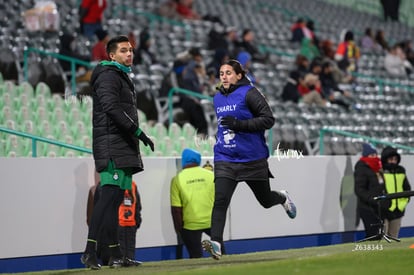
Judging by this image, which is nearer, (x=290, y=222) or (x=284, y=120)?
(x=290, y=222)

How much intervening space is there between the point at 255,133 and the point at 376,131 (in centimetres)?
1290

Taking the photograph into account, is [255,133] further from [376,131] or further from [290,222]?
[376,131]

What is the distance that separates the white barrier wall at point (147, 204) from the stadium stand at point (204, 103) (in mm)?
1475

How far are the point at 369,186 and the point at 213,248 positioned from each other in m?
5.84

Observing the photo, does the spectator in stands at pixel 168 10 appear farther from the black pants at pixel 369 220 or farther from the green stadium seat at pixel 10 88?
the black pants at pixel 369 220

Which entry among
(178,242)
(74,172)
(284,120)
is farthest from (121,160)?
(284,120)

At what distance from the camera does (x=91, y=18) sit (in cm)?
2133

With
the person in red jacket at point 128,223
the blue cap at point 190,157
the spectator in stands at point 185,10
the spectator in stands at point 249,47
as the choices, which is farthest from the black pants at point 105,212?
the spectator in stands at point 185,10

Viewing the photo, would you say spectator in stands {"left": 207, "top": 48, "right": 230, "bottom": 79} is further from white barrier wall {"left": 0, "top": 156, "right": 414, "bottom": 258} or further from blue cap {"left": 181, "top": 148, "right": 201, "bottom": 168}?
blue cap {"left": 181, "top": 148, "right": 201, "bottom": 168}

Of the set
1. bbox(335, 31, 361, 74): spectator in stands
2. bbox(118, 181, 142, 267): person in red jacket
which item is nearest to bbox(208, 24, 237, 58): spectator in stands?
bbox(335, 31, 361, 74): spectator in stands

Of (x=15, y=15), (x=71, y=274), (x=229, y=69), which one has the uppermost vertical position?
(x=15, y=15)

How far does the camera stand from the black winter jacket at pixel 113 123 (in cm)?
935

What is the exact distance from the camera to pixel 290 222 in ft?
50.2

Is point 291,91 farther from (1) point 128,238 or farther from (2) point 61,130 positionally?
(1) point 128,238
